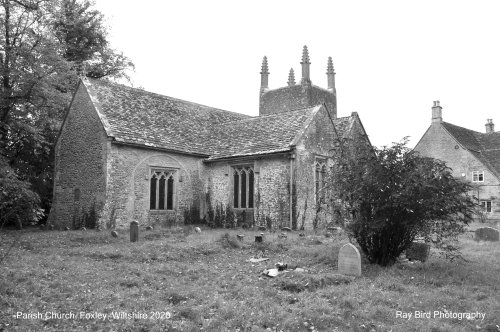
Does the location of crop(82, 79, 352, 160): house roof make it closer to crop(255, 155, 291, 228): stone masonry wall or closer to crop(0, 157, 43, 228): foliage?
crop(255, 155, 291, 228): stone masonry wall

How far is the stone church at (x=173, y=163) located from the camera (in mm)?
20359

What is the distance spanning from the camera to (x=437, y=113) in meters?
44.8

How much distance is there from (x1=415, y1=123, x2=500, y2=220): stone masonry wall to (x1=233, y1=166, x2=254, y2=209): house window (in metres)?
25.3

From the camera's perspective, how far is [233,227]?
2208 cm

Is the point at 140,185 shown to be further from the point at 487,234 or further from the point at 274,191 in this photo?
the point at 487,234

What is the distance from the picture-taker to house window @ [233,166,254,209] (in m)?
22.2

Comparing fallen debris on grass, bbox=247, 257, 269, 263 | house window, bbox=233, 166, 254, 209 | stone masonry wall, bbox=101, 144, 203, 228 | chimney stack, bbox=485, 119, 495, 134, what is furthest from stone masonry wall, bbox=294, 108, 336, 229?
chimney stack, bbox=485, 119, 495, 134

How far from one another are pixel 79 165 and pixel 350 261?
636 inches

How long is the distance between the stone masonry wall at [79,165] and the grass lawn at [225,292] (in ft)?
23.5

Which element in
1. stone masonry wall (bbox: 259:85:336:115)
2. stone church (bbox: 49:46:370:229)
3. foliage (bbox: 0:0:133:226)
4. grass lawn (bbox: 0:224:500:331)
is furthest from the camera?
stone masonry wall (bbox: 259:85:336:115)

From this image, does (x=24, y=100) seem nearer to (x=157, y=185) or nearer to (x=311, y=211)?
(x=157, y=185)

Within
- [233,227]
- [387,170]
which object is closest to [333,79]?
[233,227]

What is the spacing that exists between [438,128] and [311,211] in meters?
29.3

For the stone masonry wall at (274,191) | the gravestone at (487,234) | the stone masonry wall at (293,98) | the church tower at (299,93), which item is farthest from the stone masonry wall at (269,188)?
the stone masonry wall at (293,98)
